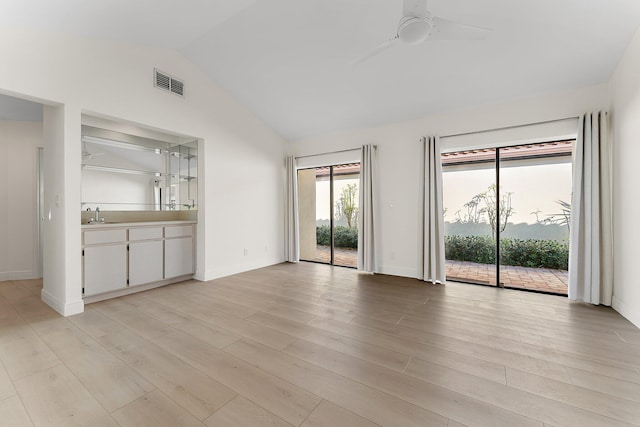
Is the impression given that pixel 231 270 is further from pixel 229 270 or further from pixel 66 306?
pixel 66 306

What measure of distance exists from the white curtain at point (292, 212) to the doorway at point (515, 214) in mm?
2905

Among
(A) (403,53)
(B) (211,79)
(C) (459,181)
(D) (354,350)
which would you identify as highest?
(B) (211,79)

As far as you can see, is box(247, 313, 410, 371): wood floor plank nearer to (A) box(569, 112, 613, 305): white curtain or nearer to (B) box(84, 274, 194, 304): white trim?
(B) box(84, 274, 194, 304): white trim

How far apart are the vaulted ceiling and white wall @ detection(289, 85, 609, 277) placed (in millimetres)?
186

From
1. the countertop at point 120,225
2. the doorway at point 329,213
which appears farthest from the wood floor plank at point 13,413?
the doorway at point 329,213

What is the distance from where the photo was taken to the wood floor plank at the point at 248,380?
1.58 m

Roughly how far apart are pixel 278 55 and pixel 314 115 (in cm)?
132

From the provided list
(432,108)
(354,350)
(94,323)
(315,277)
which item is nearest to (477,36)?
(432,108)

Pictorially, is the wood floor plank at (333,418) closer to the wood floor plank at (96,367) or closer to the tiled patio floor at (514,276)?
the wood floor plank at (96,367)

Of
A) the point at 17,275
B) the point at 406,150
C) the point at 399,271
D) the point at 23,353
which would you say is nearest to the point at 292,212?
the point at 399,271

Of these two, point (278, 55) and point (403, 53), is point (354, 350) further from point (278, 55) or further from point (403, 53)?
point (278, 55)

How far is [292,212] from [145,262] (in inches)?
110

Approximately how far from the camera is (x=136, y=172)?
418 cm

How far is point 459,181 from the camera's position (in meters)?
4.52
